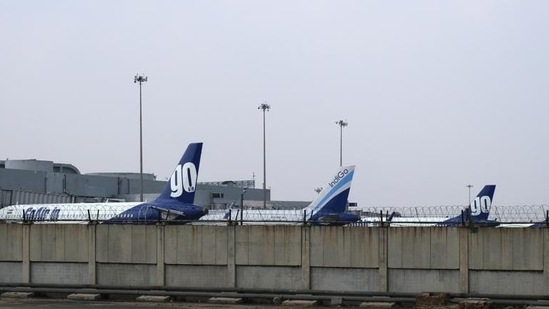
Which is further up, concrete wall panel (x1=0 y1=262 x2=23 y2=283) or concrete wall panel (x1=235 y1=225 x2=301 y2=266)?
concrete wall panel (x1=235 y1=225 x2=301 y2=266)

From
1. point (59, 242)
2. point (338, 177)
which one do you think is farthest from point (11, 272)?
point (338, 177)

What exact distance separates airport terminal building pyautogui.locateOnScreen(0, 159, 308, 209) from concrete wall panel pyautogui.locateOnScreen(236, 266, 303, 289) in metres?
48.6

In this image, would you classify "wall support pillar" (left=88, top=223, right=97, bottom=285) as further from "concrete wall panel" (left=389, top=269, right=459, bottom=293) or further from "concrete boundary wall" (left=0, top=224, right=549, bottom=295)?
"concrete wall panel" (left=389, top=269, right=459, bottom=293)

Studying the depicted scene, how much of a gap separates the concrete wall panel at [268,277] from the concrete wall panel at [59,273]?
6.52 meters

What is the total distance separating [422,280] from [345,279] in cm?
280

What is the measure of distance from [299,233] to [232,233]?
2.59m

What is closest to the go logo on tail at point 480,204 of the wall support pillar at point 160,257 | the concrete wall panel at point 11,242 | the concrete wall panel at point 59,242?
the wall support pillar at point 160,257

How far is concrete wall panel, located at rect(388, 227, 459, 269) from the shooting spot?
3080 cm

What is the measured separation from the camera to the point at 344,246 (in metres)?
31.9

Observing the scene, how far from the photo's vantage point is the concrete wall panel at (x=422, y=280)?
101 ft

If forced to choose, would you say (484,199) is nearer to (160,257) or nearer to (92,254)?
(160,257)

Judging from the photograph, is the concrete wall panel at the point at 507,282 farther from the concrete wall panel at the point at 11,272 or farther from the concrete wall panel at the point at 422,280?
the concrete wall panel at the point at 11,272

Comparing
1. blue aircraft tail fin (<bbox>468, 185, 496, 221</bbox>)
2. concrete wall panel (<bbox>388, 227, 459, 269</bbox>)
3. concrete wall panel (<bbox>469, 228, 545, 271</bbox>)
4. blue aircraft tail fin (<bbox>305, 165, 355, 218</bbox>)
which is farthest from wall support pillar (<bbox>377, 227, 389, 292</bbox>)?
blue aircraft tail fin (<bbox>468, 185, 496, 221</bbox>)

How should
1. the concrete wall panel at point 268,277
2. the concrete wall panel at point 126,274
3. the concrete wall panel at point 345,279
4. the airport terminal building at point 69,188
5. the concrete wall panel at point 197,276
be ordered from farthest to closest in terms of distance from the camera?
the airport terminal building at point 69,188 → the concrete wall panel at point 126,274 → the concrete wall panel at point 197,276 → the concrete wall panel at point 268,277 → the concrete wall panel at point 345,279
